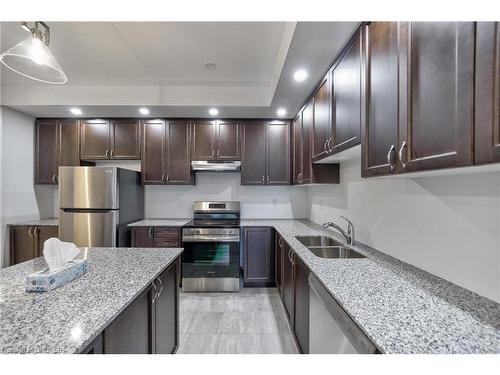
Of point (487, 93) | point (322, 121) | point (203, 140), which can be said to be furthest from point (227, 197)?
point (487, 93)

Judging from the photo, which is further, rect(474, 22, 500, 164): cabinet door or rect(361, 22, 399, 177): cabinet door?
rect(361, 22, 399, 177): cabinet door

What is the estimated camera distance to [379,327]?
772 millimetres

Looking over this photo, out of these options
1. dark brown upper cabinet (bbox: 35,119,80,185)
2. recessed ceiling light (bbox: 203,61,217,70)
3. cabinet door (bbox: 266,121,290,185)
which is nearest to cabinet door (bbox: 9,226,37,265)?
dark brown upper cabinet (bbox: 35,119,80,185)

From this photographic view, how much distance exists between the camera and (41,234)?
3.04m

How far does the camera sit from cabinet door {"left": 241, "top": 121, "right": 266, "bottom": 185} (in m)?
3.38

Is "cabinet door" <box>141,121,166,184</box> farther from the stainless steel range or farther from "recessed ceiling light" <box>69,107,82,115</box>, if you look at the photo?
the stainless steel range

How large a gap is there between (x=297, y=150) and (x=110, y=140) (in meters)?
2.68

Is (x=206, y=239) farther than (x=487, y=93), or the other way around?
(x=206, y=239)

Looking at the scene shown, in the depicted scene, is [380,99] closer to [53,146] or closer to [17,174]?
[53,146]

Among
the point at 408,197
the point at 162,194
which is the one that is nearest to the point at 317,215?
the point at 408,197

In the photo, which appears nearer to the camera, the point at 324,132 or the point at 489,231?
the point at 489,231

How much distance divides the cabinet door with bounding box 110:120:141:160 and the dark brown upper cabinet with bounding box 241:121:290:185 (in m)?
1.54
